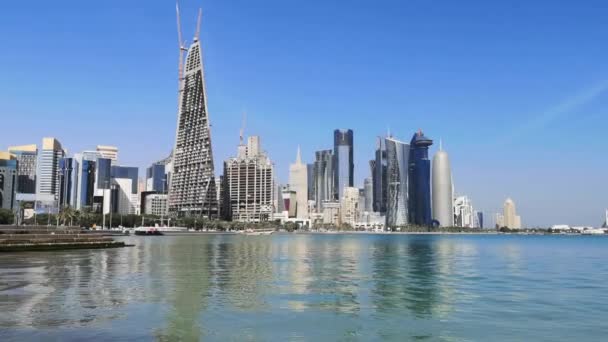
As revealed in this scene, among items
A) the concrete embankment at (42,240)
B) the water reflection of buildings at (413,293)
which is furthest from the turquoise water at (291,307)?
the concrete embankment at (42,240)

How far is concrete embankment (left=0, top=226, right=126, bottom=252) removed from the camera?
9019 cm

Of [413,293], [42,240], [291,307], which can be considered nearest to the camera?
→ [291,307]

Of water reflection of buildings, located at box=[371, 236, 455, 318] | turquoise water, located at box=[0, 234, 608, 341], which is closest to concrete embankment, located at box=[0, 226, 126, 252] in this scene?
turquoise water, located at box=[0, 234, 608, 341]

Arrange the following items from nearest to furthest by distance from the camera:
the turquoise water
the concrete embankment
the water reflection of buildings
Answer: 1. the turquoise water
2. the water reflection of buildings
3. the concrete embankment

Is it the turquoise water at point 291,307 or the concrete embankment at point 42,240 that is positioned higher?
the concrete embankment at point 42,240

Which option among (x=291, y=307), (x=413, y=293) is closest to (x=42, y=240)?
(x=291, y=307)

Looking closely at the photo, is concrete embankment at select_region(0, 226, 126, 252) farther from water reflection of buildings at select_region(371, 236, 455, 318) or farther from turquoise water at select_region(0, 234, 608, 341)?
water reflection of buildings at select_region(371, 236, 455, 318)

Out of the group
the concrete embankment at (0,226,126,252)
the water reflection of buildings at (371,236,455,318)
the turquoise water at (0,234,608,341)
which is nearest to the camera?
the turquoise water at (0,234,608,341)

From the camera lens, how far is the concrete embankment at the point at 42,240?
90188 millimetres

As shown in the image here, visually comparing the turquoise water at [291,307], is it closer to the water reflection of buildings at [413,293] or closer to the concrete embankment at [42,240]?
the water reflection of buildings at [413,293]

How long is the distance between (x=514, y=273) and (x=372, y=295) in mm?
33283

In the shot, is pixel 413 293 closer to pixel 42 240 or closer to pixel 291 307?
pixel 291 307

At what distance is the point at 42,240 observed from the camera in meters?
96.2

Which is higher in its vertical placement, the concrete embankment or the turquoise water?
the concrete embankment
